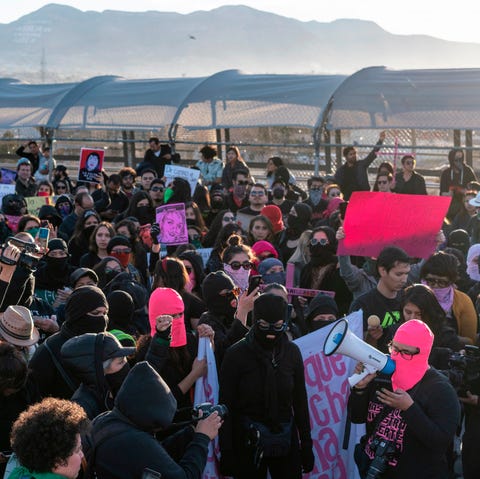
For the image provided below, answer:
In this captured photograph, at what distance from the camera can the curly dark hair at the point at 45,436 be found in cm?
362

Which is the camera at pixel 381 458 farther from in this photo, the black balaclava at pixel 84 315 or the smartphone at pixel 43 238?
the smartphone at pixel 43 238

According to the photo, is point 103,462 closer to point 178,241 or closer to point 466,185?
point 178,241

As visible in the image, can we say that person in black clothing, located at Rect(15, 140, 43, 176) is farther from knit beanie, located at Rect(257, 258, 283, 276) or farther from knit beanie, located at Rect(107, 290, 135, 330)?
knit beanie, located at Rect(107, 290, 135, 330)

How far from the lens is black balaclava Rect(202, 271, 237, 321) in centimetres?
598

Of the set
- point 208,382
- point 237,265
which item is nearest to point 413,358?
point 208,382

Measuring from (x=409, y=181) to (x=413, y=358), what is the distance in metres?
8.86

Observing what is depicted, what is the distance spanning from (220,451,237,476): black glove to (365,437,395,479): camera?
35.4 inches

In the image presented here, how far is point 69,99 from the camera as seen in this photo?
816 inches

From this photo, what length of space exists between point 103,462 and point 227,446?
141cm

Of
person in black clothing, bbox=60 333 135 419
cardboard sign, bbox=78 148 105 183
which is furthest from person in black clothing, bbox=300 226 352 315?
cardboard sign, bbox=78 148 105 183

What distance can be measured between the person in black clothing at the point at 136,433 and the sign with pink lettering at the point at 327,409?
2.06 m

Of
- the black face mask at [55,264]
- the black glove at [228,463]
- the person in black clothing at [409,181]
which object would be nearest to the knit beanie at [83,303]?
the black glove at [228,463]

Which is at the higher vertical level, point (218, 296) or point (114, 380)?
point (218, 296)

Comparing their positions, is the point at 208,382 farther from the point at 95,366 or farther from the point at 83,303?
the point at 95,366
